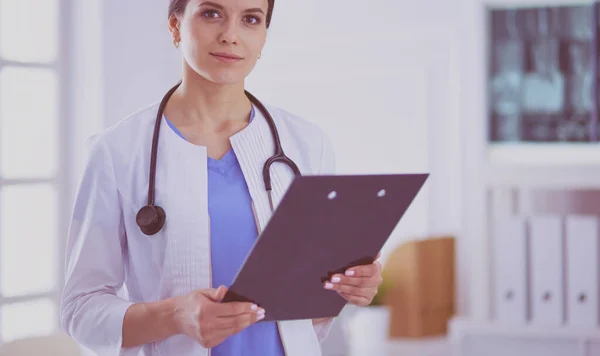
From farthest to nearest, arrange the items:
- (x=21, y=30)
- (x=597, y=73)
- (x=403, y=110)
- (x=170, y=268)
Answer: (x=403, y=110), (x=21, y=30), (x=597, y=73), (x=170, y=268)

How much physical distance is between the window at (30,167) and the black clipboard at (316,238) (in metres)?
1.96

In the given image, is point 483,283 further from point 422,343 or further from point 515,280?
point 422,343

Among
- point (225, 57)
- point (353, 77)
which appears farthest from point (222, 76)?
point (353, 77)

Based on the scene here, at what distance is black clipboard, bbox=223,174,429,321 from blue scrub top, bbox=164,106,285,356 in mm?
73

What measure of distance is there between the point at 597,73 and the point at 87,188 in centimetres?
197

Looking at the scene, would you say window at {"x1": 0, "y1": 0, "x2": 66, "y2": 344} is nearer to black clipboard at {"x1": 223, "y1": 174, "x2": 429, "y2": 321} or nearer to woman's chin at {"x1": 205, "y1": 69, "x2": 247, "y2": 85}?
woman's chin at {"x1": 205, "y1": 69, "x2": 247, "y2": 85}

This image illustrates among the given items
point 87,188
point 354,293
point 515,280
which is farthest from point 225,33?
point 515,280

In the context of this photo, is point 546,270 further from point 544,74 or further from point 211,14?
point 211,14

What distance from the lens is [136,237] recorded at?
1.20 m

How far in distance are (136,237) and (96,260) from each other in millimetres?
66

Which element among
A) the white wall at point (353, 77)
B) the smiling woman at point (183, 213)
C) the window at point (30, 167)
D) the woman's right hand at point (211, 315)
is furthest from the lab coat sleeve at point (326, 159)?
the window at point (30, 167)

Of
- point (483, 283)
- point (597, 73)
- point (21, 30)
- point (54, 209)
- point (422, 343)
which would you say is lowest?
point (422, 343)

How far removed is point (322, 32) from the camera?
3.34m

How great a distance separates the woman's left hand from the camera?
119cm
